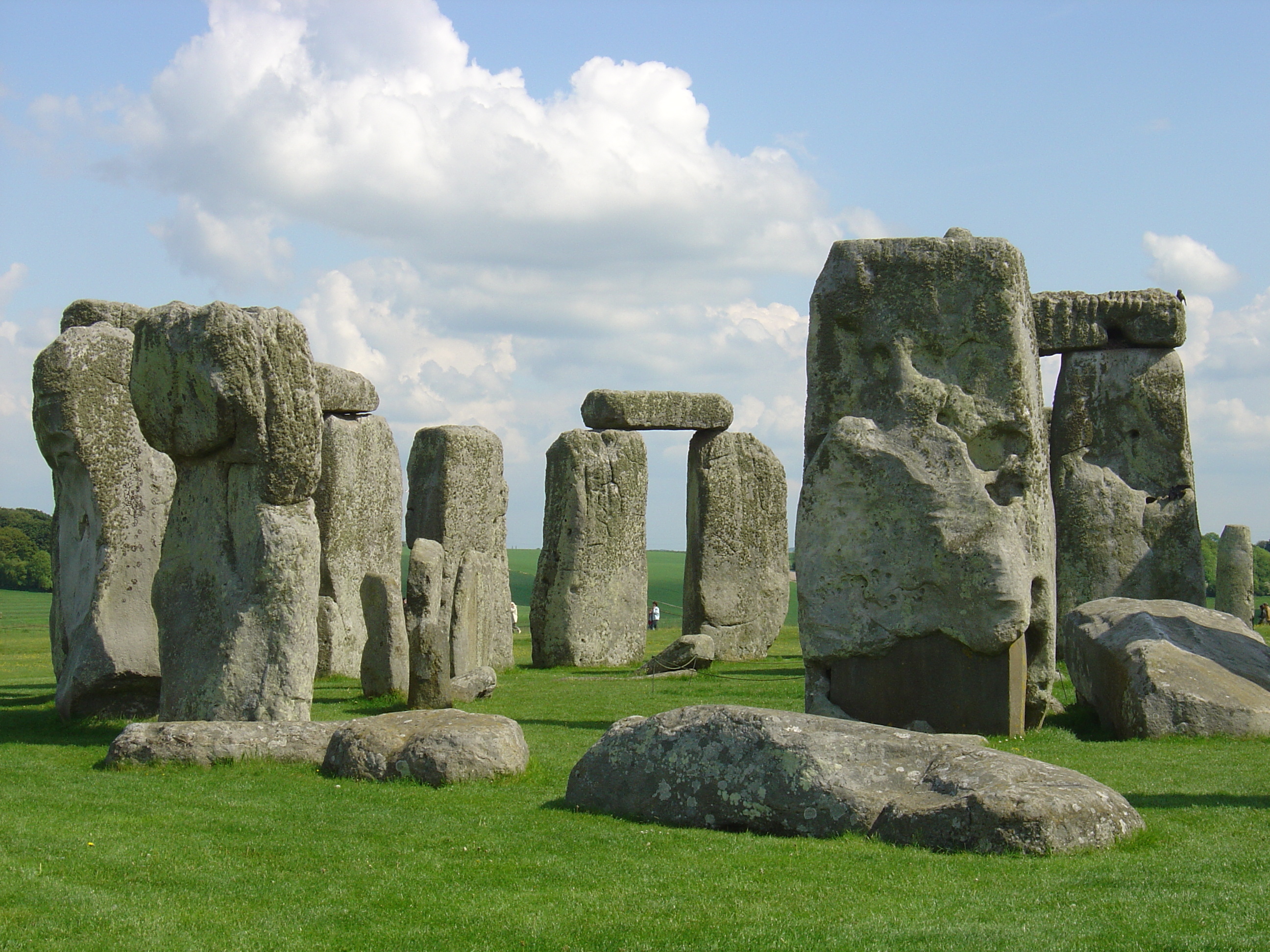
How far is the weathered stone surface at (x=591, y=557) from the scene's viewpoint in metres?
19.9

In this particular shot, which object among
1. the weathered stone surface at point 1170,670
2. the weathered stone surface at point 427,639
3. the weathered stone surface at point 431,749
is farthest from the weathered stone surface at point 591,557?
the weathered stone surface at point 431,749

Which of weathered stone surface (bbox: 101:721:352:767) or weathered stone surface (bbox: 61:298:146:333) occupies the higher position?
weathered stone surface (bbox: 61:298:146:333)

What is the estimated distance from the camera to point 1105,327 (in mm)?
18359

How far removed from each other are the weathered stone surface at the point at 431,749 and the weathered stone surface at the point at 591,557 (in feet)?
38.5

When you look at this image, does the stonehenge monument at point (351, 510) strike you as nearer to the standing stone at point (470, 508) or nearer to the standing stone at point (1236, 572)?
the standing stone at point (470, 508)

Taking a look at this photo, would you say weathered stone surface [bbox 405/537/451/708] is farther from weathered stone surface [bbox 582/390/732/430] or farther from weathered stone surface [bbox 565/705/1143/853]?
weathered stone surface [bbox 582/390/732/430]

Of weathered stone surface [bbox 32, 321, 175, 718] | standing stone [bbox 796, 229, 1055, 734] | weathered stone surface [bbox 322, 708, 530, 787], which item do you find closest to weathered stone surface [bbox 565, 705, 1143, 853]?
weathered stone surface [bbox 322, 708, 530, 787]

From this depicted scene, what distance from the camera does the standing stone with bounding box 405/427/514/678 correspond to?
18.2 metres

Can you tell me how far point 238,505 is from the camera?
9.35m

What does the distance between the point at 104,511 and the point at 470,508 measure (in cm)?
727

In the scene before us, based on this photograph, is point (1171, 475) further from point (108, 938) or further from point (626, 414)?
point (108, 938)

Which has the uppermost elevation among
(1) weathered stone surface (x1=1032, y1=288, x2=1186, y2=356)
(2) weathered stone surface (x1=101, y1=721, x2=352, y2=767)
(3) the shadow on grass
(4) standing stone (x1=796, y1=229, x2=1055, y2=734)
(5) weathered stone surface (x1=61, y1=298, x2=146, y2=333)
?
(1) weathered stone surface (x1=1032, y1=288, x2=1186, y2=356)

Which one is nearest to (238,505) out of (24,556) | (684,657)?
(684,657)

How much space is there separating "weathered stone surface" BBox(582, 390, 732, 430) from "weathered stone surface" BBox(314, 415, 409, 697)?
3812mm
